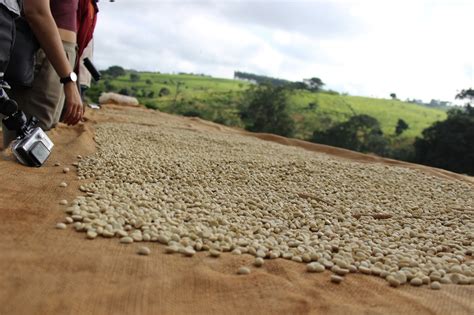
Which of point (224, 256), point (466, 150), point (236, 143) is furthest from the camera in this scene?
point (466, 150)


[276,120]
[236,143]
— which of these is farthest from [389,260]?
[276,120]

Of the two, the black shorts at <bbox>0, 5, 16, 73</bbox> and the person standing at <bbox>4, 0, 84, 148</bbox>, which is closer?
the black shorts at <bbox>0, 5, 16, 73</bbox>

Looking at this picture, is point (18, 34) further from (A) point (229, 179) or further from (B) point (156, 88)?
(B) point (156, 88)

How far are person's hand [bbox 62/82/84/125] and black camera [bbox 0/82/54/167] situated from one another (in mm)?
298

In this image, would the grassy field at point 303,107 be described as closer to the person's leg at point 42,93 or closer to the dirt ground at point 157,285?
the person's leg at point 42,93

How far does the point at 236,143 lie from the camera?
6.73 m

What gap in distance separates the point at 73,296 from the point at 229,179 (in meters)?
2.45

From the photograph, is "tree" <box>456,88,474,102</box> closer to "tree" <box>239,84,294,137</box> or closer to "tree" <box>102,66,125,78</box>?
"tree" <box>239,84,294,137</box>

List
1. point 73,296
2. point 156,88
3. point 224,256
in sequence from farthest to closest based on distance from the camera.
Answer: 1. point 156,88
2. point 224,256
3. point 73,296

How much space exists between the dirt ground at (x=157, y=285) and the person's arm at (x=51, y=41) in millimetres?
830

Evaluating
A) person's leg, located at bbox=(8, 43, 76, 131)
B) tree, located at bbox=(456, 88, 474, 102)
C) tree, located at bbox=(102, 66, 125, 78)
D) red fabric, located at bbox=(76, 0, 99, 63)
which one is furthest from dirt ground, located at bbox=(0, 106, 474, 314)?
tree, located at bbox=(102, 66, 125, 78)

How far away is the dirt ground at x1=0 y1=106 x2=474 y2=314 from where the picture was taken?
169cm

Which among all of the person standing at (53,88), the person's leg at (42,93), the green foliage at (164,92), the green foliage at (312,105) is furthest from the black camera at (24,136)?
the green foliage at (164,92)

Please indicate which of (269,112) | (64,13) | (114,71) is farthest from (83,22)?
(114,71)
